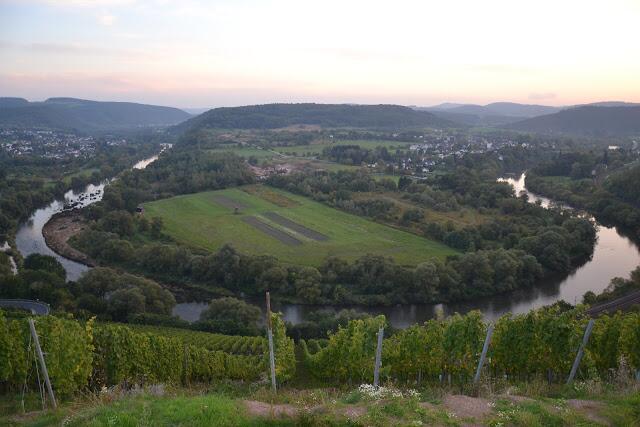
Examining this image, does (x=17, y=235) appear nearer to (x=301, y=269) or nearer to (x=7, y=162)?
(x=301, y=269)

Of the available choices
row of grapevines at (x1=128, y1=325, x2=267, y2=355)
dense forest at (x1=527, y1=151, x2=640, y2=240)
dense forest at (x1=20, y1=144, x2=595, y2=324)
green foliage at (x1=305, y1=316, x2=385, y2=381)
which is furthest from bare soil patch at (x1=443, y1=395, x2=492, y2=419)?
dense forest at (x1=527, y1=151, x2=640, y2=240)

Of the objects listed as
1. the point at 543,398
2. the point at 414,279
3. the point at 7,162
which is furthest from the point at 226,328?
the point at 7,162

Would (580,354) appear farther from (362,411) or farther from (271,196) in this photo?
(271,196)

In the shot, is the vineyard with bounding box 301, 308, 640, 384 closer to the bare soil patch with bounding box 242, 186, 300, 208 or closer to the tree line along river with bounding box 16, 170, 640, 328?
the tree line along river with bounding box 16, 170, 640, 328

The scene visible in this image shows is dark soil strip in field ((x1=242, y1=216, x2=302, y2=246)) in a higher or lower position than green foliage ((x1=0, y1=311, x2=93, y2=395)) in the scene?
lower

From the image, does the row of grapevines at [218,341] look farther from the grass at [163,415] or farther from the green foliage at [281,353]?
the grass at [163,415]

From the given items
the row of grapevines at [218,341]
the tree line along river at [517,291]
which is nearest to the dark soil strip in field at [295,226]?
the tree line along river at [517,291]

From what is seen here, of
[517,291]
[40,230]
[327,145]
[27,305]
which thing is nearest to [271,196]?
[40,230]
